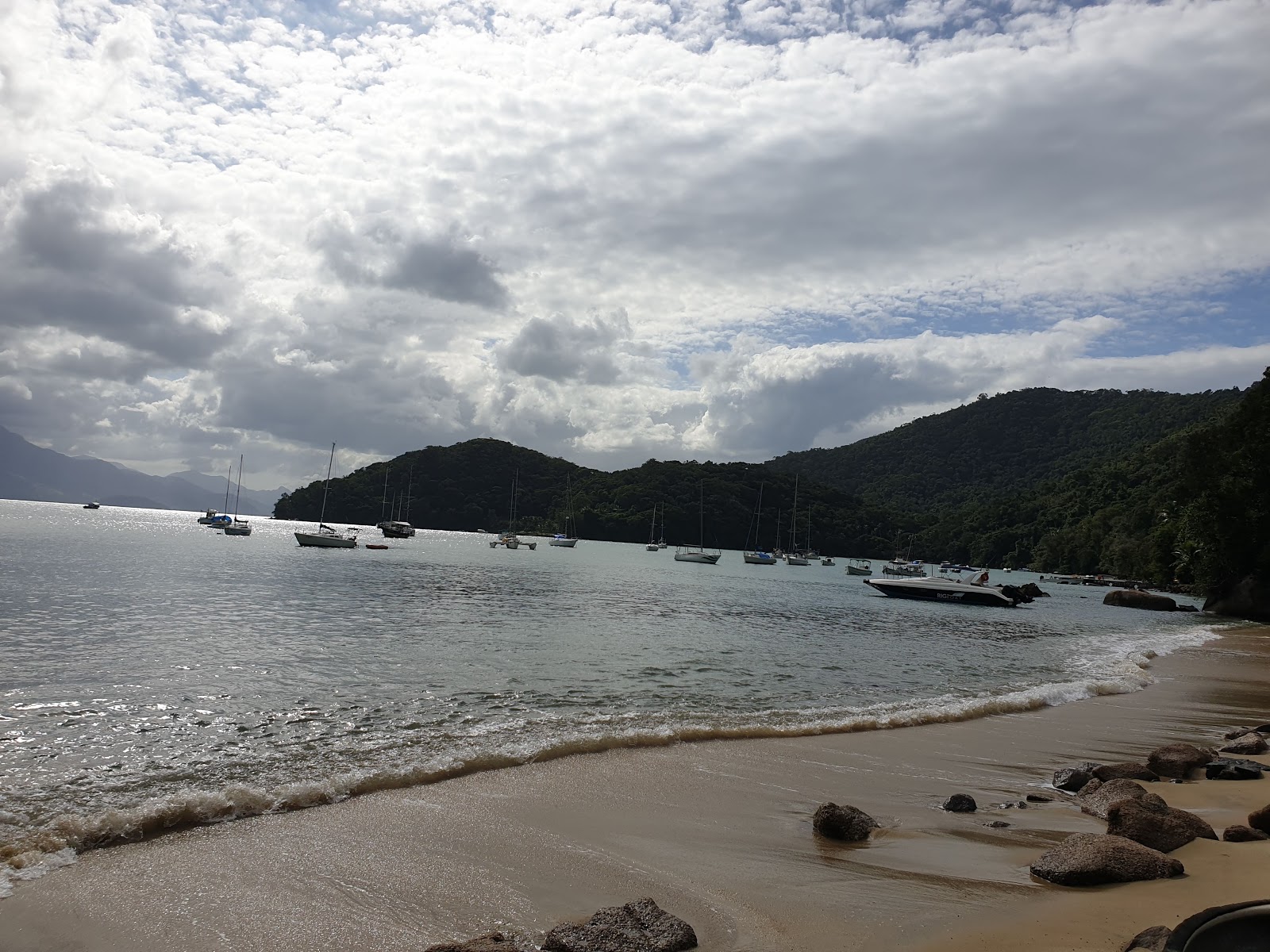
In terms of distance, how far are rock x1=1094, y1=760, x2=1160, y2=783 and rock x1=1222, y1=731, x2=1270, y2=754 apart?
9.85 ft

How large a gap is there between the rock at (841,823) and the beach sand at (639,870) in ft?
0.53

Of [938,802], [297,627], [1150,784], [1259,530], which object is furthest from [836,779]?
[1259,530]

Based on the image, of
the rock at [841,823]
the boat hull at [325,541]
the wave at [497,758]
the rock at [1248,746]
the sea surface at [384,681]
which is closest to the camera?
the wave at [497,758]

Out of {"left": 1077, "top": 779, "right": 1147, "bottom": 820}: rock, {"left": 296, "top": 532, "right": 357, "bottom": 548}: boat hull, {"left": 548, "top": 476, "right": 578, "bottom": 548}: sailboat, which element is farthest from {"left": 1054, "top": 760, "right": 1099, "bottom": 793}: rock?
{"left": 548, "top": 476, "right": 578, "bottom": 548}: sailboat

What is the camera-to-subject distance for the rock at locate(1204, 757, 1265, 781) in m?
10.7

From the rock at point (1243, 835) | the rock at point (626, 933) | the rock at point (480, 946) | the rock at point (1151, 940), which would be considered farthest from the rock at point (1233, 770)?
the rock at point (480, 946)

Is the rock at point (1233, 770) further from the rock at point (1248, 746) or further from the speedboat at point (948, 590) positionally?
the speedboat at point (948, 590)

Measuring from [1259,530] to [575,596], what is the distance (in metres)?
45.7

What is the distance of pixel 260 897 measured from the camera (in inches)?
246

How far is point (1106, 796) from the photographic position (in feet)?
30.4

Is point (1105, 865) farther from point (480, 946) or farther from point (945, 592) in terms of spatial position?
point (945, 592)

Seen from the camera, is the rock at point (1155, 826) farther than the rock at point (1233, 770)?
No

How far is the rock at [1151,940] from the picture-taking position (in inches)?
193

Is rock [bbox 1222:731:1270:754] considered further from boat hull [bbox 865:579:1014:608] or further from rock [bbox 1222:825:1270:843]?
boat hull [bbox 865:579:1014:608]
